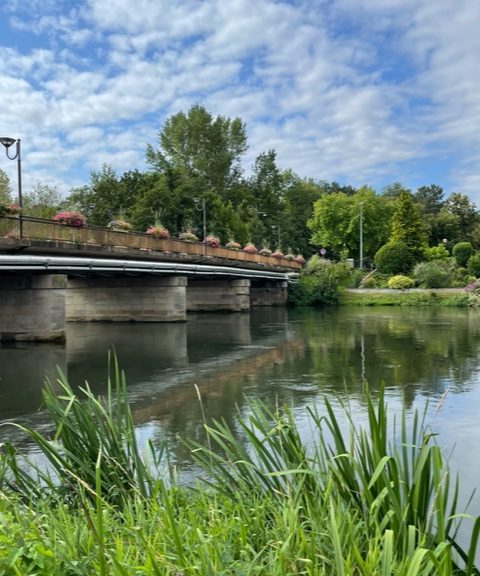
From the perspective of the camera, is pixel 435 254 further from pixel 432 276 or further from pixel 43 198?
pixel 43 198

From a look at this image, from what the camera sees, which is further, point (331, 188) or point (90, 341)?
point (331, 188)

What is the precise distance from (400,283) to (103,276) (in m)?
31.7

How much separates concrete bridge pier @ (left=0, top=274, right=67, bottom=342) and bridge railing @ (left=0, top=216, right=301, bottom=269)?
160cm

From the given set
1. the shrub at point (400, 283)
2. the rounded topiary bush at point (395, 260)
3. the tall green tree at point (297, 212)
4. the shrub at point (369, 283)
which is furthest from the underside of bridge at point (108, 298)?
the tall green tree at point (297, 212)

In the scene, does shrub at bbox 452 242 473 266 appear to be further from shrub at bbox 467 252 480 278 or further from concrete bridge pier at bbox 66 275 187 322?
concrete bridge pier at bbox 66 275 187 322

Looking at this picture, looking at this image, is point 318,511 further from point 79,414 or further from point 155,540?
point 79,414

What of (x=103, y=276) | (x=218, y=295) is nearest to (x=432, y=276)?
(x=218, y=295)

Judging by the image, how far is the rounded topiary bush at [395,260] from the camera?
198 ft

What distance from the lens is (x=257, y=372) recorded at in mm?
15914

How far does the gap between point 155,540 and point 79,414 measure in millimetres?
1407

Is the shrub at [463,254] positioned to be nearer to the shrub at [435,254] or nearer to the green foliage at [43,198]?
the shrub at [435,254]

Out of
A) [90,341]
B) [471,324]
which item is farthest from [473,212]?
[90,341]

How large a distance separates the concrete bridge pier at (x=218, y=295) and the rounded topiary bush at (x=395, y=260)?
21919 millimetres

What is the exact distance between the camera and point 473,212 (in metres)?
98.1
